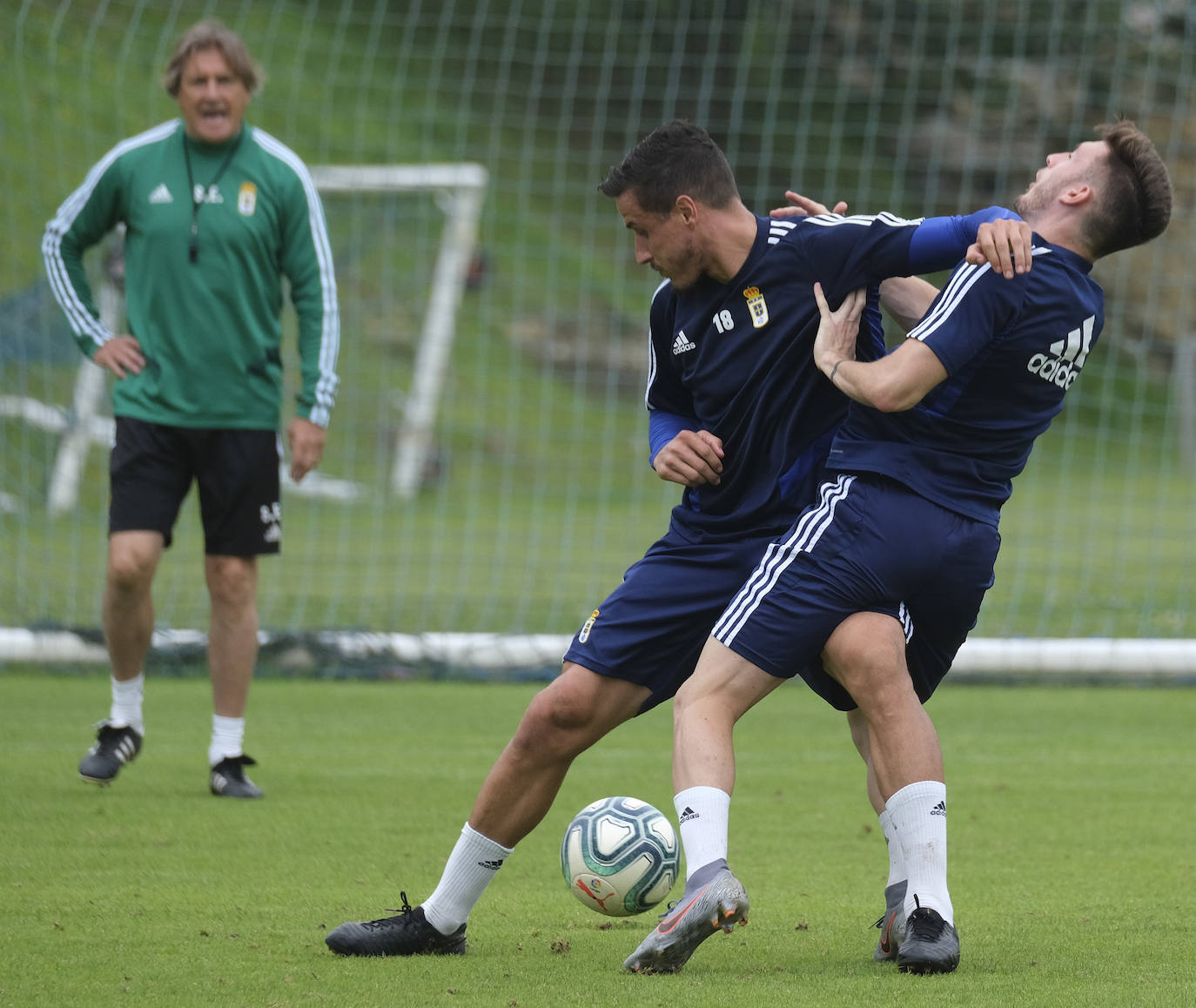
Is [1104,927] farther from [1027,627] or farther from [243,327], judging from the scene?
[1027,627]

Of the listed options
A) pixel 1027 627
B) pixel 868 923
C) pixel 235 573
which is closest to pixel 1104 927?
pixel 868 923

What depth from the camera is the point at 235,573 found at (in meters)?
5.95

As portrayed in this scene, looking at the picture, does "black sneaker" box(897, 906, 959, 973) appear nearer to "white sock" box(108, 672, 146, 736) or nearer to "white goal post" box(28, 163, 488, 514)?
"white sock" box(108, 672, 146, 736)

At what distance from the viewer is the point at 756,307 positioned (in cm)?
389

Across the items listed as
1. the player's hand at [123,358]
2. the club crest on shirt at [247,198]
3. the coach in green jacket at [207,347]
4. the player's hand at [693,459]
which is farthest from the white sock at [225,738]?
the player's hand at [693,459]

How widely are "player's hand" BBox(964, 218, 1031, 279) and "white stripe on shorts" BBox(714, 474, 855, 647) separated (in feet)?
1.80

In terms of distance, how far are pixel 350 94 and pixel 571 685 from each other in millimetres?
9683

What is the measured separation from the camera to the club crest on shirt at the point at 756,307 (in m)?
3.89

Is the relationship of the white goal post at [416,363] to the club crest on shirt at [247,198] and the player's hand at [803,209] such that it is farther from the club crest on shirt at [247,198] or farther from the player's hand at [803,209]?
the player's hand at [803,209]

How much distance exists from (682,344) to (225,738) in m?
2.66

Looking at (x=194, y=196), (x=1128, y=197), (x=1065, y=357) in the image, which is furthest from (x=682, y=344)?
(x=194, y=196)

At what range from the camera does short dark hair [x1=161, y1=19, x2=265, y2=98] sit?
583 centimetres

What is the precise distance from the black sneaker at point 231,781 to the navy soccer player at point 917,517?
8.31ft

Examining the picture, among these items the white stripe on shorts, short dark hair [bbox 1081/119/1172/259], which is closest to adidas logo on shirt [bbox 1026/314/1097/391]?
short dark hair [bbox 1081/119/1172/259]
